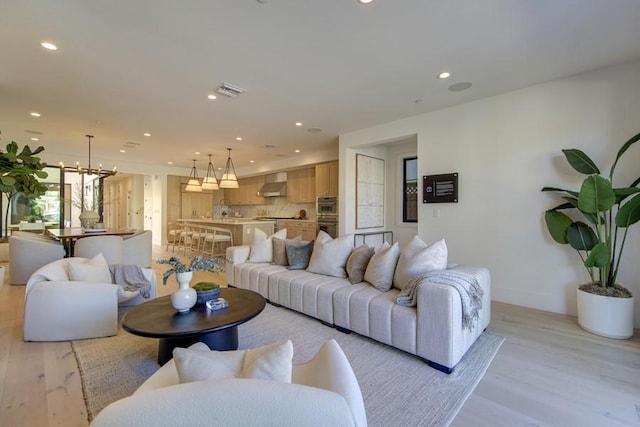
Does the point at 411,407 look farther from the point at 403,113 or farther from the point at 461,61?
the point at 403,113

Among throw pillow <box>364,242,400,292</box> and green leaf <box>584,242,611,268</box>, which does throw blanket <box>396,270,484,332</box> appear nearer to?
throw pillow <box>364,242,400,292</box>

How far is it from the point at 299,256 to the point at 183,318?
1871 mm

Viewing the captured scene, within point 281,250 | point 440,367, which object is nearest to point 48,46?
point 281,250

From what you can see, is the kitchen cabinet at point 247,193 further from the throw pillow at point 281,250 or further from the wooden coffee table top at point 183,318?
the wooden coffee table top at point 183,318

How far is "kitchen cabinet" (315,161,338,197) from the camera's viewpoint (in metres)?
6.83

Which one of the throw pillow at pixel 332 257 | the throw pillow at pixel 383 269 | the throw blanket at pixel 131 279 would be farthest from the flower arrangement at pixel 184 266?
the throw pillow at pixel 383 269

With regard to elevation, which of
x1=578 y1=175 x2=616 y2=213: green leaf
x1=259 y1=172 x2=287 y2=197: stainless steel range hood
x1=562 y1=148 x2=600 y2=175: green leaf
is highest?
x1=259 y1=172 x2=287 y2=197: stainless steel range hood

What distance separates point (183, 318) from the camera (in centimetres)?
212

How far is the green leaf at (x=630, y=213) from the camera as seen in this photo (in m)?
2.68

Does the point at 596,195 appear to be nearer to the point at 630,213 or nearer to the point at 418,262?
the point at 630,213

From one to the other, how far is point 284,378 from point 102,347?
8.21 feet

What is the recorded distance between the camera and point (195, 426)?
0.64 metres

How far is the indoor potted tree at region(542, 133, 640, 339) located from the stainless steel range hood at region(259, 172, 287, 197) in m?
6.65

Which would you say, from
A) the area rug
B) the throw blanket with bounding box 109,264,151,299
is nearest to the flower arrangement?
the area rug
